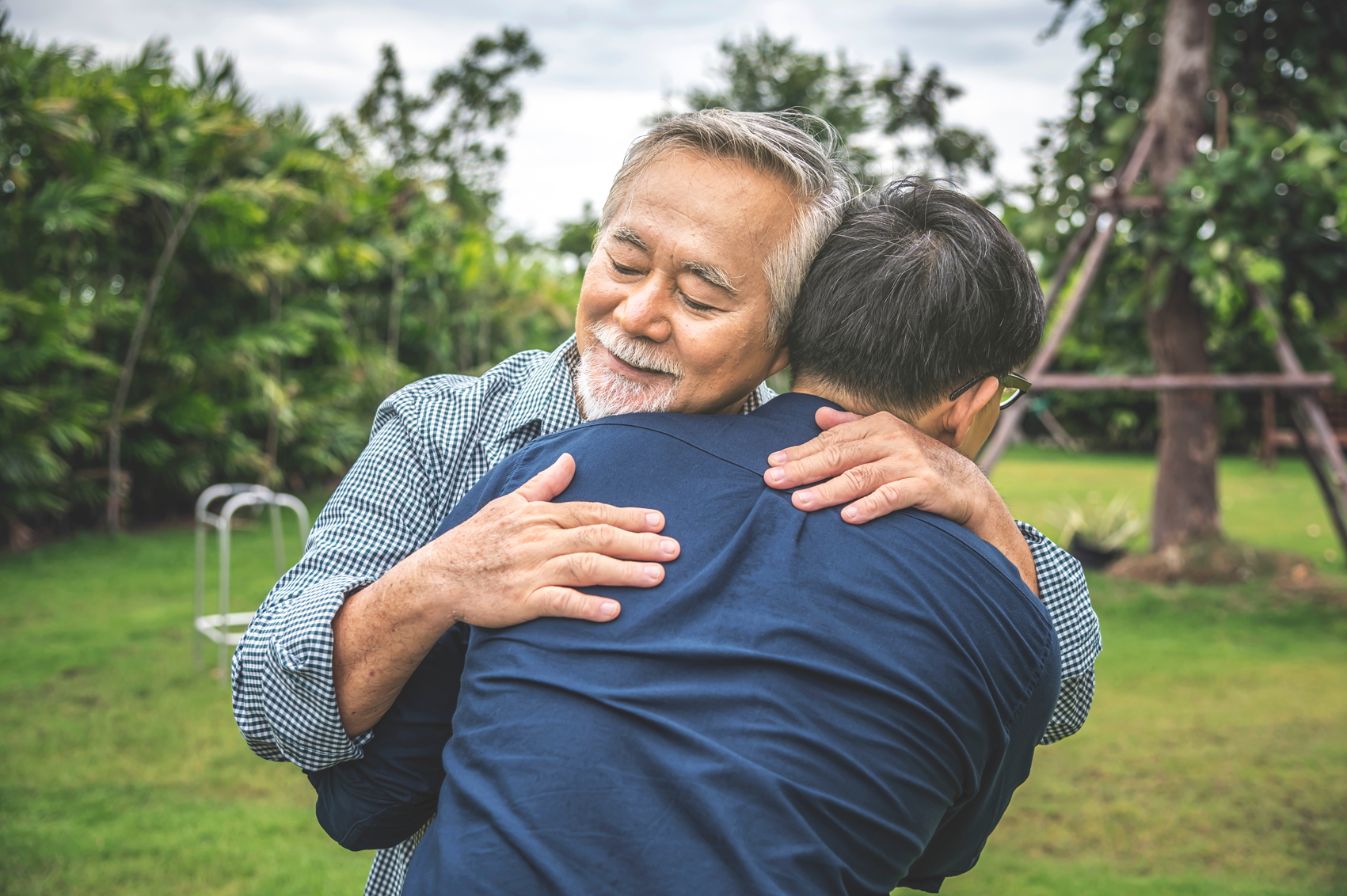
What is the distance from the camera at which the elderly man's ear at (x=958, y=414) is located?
58.3 inches

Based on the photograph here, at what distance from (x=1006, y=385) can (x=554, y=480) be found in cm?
75

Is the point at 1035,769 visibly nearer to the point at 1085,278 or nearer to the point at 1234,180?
the point at 1085,278

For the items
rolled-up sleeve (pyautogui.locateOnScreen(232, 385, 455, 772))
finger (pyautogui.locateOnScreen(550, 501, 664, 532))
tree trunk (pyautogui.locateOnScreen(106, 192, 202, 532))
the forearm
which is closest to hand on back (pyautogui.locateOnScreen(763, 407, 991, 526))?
finger (pyautogui.locateOnScreen(550, 501, 664, 532))

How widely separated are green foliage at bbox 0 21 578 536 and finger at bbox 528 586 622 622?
883 cm

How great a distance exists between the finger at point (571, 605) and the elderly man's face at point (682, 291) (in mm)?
602

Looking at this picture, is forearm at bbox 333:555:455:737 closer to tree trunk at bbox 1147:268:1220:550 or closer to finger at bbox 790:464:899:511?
finger at bbox 790:464:899:511

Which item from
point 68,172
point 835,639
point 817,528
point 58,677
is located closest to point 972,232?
point 817,528

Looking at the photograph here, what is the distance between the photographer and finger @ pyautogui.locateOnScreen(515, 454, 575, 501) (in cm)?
123

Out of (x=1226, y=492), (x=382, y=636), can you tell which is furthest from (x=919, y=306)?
(x=1226, y=492)

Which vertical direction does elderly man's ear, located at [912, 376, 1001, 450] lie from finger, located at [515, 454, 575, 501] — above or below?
above

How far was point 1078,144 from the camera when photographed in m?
7.84

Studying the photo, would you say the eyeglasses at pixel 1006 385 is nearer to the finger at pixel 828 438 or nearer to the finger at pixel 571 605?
the finger at pixel 828 438

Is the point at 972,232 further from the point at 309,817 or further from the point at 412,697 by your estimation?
the point at 309,817

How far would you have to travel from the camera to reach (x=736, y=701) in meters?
1.05
